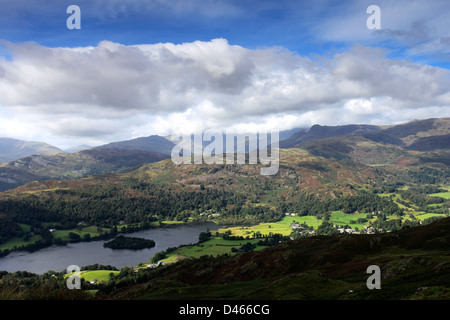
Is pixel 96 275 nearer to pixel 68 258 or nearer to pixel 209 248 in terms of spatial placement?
pixel 68 258

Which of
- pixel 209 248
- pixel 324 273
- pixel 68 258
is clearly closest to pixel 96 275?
pixel 68 258

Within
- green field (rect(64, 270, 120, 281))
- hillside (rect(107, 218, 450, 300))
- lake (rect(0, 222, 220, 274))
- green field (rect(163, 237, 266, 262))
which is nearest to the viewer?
hillside (rect(107, 218, 450, 300))

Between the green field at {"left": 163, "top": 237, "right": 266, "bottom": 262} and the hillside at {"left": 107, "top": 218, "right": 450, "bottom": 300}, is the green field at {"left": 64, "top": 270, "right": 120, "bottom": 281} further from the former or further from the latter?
the hillside at {"left": 107, "top": 218, "right": 450, "bottom": 300}

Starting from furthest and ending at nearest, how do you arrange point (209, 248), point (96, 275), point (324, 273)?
1. point (209, 248)
2. point (96, 275)
3. point (324, 273)

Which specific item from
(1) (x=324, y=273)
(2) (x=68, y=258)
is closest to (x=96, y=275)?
(2) (x=68, y=258)

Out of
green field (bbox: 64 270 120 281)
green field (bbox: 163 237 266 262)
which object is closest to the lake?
green field (bbox: 64 270 120 281)

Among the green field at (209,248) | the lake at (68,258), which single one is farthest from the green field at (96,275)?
the green field at (209,248)

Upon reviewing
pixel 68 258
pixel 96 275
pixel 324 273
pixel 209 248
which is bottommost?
pixel 68 258

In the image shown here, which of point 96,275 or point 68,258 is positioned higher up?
point 96,275

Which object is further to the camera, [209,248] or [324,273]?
[209,248]

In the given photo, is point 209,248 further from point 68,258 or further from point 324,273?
point 324,273

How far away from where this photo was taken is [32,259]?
17688cm

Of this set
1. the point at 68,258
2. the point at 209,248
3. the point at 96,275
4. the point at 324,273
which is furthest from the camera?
the point at 209,248
